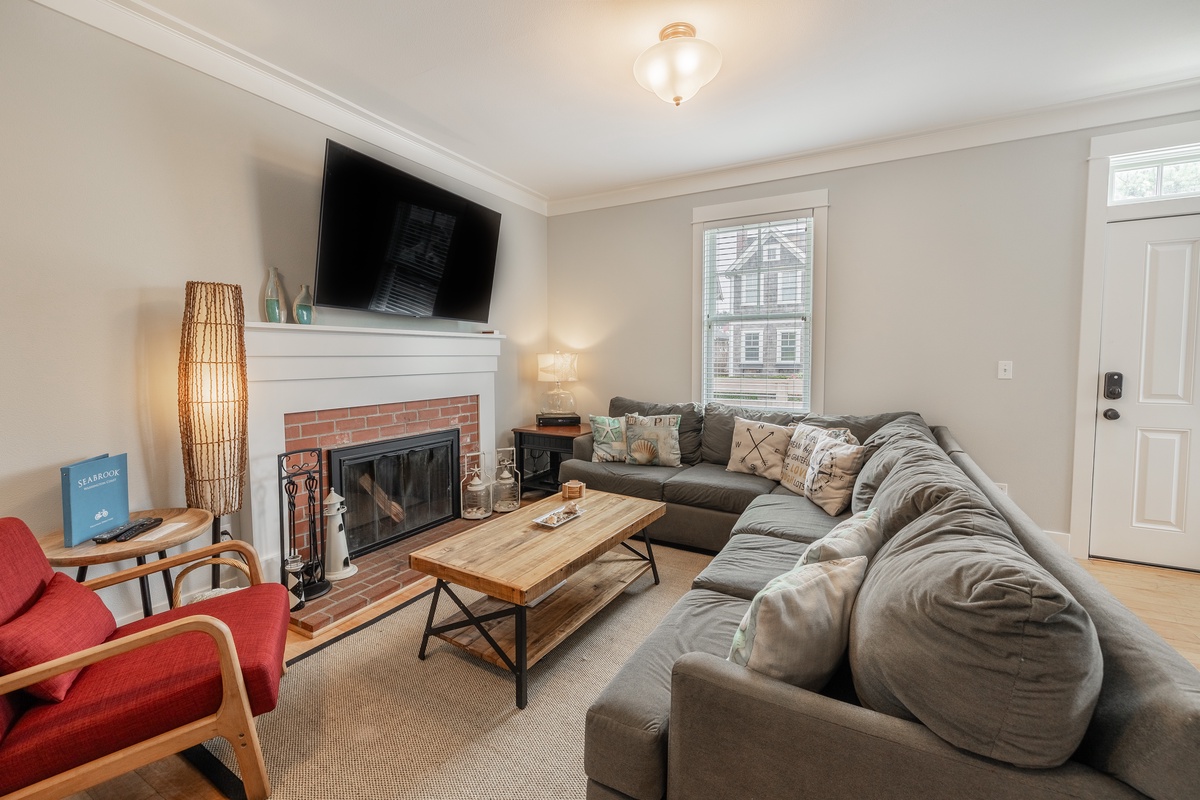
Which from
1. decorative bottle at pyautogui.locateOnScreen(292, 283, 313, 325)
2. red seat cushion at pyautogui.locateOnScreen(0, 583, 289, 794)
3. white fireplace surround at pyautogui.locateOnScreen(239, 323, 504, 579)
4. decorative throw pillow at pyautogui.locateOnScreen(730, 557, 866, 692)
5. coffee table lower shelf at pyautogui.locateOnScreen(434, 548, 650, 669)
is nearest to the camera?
decorative throw pillow at pyautogui.locateOnScreen(730, 557, 866, 692)

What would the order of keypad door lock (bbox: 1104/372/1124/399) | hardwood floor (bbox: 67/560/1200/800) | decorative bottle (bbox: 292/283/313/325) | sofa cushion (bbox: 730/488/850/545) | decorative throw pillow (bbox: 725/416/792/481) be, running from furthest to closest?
decorative throw pillow (bbox: 725/416/792/481)
keypad door lock (bbox: 1104/372/1124/399)
decorative bottle (bbox: 292/283/313/325)
sofa cushion (bbox: 730/488/850/545)
hardwood floor (bbox: 67/560/1200/800)

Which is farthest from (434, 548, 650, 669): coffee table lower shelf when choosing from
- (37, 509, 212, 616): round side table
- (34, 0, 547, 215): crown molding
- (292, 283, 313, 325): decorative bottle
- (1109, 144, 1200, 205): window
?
(1109, 144, 1200, 205): window

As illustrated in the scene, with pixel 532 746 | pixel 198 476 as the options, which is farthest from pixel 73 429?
pixel 532 746

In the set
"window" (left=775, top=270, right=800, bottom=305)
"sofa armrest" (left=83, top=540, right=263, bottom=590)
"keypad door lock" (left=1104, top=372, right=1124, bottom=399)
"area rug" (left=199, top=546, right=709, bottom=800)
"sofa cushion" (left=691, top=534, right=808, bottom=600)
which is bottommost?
"area rug" (left=199, top=546, right=709, bottom=800)

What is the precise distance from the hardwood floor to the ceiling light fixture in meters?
2.68

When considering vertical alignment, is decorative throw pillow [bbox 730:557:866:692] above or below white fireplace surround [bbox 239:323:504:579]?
below

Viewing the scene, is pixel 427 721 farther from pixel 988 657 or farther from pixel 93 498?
pixel 988 657

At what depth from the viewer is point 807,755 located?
94cm

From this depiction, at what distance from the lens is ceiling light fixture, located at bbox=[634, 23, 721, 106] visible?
2018 mm

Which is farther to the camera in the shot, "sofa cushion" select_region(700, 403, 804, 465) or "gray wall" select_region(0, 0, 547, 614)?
"sofa cushion" select_region(700, 403, 804, 465)

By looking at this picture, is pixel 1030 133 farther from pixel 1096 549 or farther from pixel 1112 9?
pixel 1096 549

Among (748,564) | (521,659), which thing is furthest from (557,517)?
(748,564)

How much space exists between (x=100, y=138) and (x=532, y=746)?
2856mm

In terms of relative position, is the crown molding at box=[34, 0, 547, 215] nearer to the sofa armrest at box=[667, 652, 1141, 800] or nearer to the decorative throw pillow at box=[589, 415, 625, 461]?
the decorative throw pillow at box=[589, 415, 625, 461]
